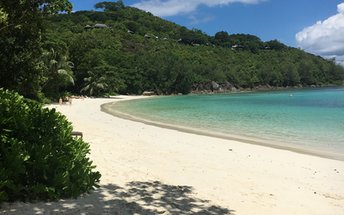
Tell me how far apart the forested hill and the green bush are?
109ft

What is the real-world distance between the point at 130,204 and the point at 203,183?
2.23m

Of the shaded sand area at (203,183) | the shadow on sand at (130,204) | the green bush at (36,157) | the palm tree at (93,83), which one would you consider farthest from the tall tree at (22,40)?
the palm tree at (93,83)

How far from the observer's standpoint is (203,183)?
7.57 metres

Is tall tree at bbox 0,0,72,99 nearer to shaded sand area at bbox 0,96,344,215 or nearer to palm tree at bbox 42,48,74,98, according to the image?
shaded sand area at bbox 0,96,344,215

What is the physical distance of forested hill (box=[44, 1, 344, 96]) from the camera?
56.9 m

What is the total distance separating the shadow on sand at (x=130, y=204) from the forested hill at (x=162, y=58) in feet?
109

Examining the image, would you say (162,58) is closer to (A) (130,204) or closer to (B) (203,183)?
(B) (203,183)

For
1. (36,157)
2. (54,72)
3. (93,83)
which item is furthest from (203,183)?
(93,83)

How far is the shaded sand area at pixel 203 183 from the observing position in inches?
224

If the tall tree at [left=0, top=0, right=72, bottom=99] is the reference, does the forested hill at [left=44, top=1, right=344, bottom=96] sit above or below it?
above

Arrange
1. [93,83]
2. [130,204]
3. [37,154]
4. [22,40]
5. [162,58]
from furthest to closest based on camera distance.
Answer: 1. [162,58]
2. [93,83]
3. [22,40]
4. [130,204]
5. [37,154]

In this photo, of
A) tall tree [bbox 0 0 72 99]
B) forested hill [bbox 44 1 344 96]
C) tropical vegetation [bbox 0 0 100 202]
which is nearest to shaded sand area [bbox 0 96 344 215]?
tropical vegetation [bbox 0 0 100 202]

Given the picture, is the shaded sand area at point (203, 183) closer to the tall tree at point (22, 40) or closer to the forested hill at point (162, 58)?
the tall tree at point (22, 40)

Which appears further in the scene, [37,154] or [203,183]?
[203,183]
